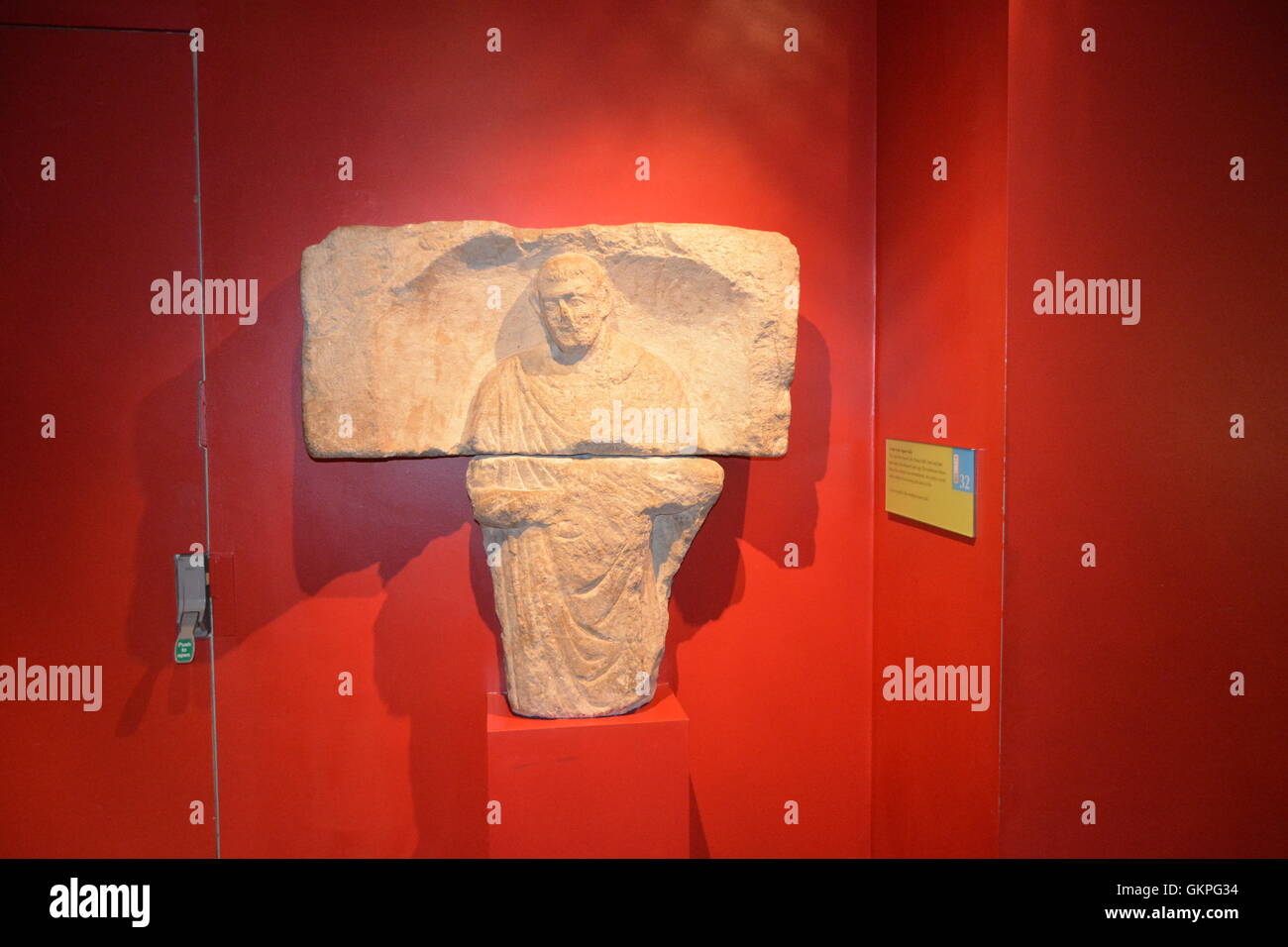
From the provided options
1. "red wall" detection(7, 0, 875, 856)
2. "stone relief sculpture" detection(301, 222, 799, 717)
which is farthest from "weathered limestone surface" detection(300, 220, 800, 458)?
"red wall" detection(7, 0, 875, 856)

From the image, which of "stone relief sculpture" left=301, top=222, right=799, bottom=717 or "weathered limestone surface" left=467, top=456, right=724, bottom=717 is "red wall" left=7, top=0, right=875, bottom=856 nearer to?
"stone relief sculpture" left=301, top=222, right=799, bottom=717

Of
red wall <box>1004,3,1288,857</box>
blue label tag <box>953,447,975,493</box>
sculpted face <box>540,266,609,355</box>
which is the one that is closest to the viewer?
red wall <box>1004,3,1288,857</box>

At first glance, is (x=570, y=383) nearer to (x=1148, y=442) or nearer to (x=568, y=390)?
(x=568, y=390)

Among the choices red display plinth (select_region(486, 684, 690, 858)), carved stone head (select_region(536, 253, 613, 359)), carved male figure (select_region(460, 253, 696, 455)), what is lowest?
red display plinth (select_region(486, 684, 690, 858))

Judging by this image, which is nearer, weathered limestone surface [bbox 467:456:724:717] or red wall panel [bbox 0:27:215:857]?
weathered limestone surface [bbox 467:456:724:717]

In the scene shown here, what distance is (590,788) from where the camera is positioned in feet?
9.34

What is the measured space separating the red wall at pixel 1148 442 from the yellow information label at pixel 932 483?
193 millimetres

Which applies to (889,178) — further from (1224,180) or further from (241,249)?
(241,249)

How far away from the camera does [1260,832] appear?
286cm

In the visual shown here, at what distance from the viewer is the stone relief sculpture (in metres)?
2.90

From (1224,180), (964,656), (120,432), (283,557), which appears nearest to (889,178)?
(1224,180)

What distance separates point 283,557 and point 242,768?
77cm

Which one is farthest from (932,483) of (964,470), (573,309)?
(573,309)

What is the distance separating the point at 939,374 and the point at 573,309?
122cm
